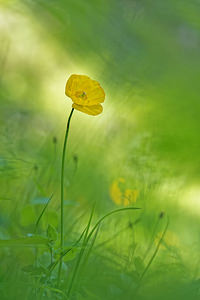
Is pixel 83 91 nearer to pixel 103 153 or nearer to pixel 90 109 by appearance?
pixel 90 109

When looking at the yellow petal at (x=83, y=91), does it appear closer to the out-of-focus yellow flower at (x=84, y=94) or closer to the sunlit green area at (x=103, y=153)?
the out-of-focus yellow flower at (x=84, y=94)

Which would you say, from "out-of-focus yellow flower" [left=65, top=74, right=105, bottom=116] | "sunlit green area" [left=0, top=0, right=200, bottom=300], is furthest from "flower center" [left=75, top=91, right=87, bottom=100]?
"sunlit green area" [left=0, top=0, right=200, bottom=300]

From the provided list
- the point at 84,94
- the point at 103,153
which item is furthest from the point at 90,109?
the point at 103,153

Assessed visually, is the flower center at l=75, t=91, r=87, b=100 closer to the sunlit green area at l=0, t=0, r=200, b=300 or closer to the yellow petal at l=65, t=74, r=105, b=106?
the yellow petal at l=65, t=74, r=105, b=106

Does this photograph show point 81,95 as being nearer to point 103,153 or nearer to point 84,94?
point 84,94

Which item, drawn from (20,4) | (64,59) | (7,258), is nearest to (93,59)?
(64,59)

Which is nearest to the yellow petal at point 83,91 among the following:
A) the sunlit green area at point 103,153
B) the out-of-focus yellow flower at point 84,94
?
the out-of-focus yellow flower at point 84,94

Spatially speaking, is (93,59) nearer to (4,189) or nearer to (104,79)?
(104,79)

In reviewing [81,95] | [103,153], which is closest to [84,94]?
[81,95]

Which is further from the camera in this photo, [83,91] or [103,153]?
[103,153]
